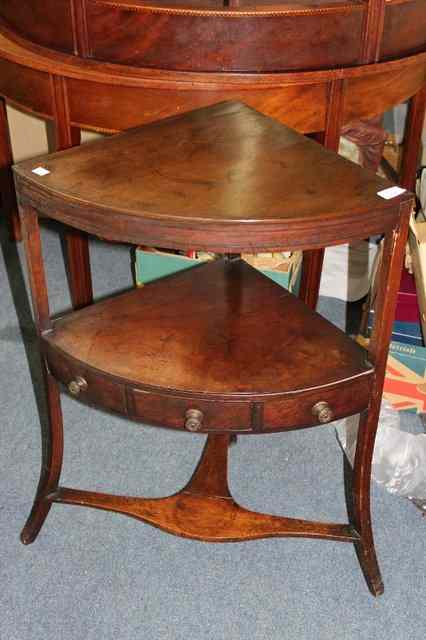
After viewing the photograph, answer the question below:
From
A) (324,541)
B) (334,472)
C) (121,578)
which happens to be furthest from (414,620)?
(121,578)

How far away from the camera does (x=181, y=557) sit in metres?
1.85

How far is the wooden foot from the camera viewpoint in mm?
1779

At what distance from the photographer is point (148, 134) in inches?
61.1

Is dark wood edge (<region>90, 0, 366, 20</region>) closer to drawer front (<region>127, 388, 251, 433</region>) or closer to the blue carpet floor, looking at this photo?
drawer front (<region>127, 388, 251, 433</region>)

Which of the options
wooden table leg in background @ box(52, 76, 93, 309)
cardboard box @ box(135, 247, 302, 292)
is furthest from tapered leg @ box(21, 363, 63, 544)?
cardboard box @ box(135, 247, 302, 292)

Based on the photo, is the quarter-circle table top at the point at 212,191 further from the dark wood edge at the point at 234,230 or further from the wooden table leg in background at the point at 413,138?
the wooden table leg in background at the point at 413,138

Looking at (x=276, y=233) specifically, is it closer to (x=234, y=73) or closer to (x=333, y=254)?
(x=234, y=73)

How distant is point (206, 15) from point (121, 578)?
1.26m

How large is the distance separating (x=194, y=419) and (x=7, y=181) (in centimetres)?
158

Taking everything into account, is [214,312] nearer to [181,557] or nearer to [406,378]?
[181,557]

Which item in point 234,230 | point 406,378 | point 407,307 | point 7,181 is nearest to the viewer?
point 234,230

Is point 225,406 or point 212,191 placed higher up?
point 212,191

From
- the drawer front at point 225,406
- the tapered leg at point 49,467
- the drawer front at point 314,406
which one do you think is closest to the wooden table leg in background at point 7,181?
the tapered leg at point 49,467

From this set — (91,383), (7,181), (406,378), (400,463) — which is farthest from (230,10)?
(7,181)
